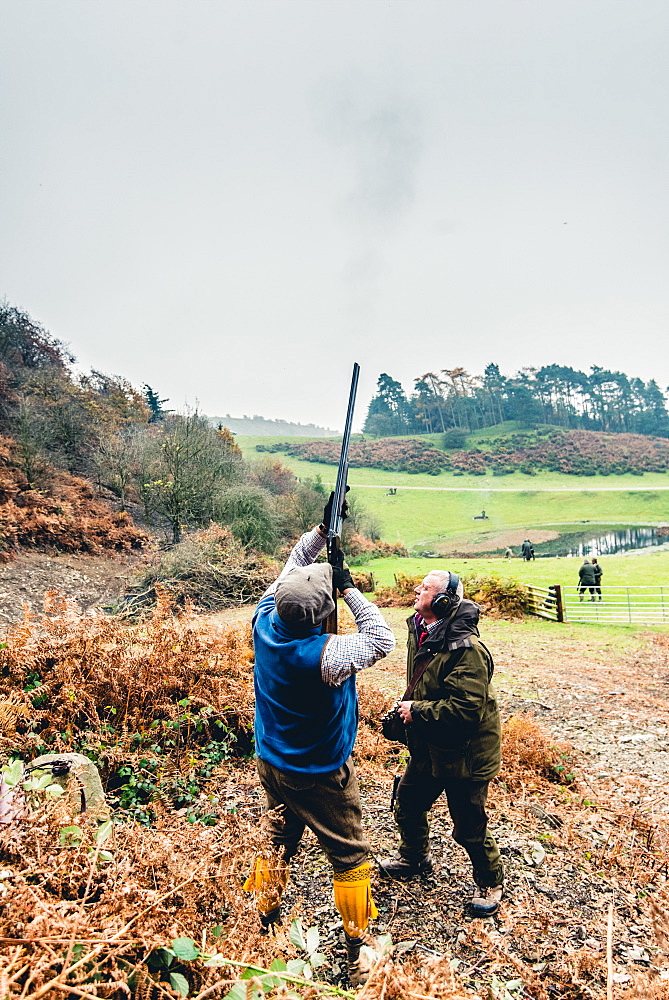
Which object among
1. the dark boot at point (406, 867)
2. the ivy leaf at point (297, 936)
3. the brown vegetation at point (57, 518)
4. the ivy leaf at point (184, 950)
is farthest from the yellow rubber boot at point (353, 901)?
the brown vegetation at point (57, 518)

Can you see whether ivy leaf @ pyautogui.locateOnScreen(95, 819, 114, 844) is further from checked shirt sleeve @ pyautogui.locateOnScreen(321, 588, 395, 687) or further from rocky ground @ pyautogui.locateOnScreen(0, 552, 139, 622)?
rocky ground @ pyautogui.locateOnScreen(0, 552, 139, 622)

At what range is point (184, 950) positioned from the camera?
1370 millimetres

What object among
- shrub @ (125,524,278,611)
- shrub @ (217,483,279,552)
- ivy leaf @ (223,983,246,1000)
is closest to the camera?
ivy leaf @ (223,983,246,1000)

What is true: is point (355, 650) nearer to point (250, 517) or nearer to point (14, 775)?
point (14, 775)

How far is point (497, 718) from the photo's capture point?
3.21 meters

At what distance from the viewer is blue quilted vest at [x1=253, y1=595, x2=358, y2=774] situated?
2.47 metres

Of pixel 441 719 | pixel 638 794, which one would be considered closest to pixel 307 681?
pixel 441 719

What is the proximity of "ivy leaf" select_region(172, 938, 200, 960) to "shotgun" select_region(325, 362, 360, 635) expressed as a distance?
1582 millimetres

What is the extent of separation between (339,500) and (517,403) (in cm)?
9341

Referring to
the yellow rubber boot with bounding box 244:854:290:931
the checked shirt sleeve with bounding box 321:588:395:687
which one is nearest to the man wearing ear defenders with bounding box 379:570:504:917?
the checked shirt sleeve with bounding box 321:588:395:687

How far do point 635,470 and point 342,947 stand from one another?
80.8 metres

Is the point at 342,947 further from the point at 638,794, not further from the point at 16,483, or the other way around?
the point at 16,483

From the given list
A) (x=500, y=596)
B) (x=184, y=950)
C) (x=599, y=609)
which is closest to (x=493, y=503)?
(x=500, y=596)

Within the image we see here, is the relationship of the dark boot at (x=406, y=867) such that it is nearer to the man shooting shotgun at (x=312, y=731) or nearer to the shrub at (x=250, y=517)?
the man shooting shotgun at (x=312, y=731)
